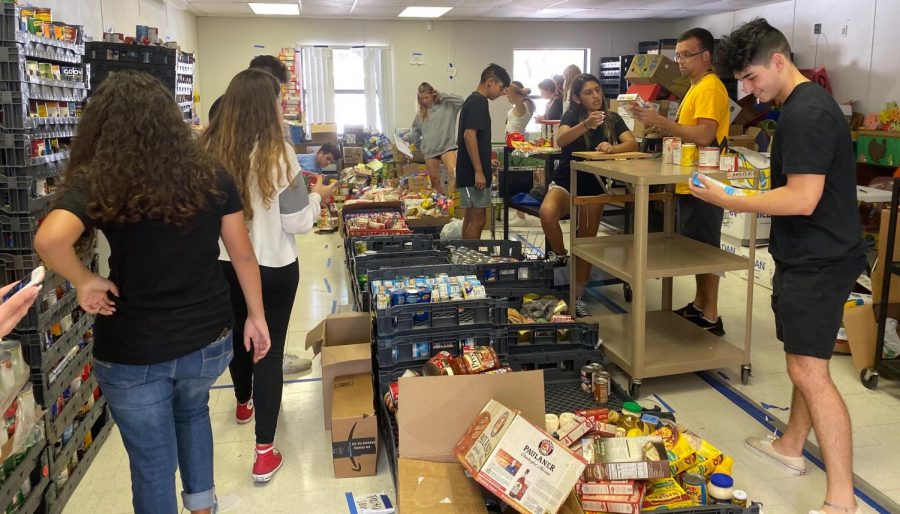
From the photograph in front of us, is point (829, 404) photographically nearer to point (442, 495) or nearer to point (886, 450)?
point (886, 450)

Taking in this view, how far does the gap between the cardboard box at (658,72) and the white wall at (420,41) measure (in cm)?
549

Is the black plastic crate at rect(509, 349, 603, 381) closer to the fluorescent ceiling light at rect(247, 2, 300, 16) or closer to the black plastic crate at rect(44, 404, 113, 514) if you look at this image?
the black plastic crate at rect(44, 404, 113, 514)

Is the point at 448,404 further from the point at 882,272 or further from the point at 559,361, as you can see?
the point at 882,272

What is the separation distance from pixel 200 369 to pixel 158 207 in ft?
1.59

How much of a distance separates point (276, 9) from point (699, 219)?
7.52 m

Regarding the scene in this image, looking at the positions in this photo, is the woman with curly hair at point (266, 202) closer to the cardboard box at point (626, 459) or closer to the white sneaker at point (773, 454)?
the cardboard box at point (626, 459)

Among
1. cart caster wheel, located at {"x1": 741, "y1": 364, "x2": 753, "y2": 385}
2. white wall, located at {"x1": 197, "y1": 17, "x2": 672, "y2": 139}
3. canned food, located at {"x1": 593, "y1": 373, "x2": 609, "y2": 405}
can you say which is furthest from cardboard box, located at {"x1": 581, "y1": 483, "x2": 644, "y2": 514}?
white wall, located at {"x1": 197, "y1": 17, "x2": 672, "y2": 139}

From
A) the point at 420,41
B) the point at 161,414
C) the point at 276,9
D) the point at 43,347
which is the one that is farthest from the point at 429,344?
the point at 420,41

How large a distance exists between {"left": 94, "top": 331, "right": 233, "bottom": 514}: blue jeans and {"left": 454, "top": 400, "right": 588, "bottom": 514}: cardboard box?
2.71 ft

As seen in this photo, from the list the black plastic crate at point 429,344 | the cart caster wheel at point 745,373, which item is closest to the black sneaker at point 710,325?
the cart caster wheel at point 745,373

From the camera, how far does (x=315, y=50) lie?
1111 cm

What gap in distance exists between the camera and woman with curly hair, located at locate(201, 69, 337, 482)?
2512 millimetres

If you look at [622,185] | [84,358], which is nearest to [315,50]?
[622,185]

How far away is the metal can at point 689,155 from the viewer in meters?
3.54
